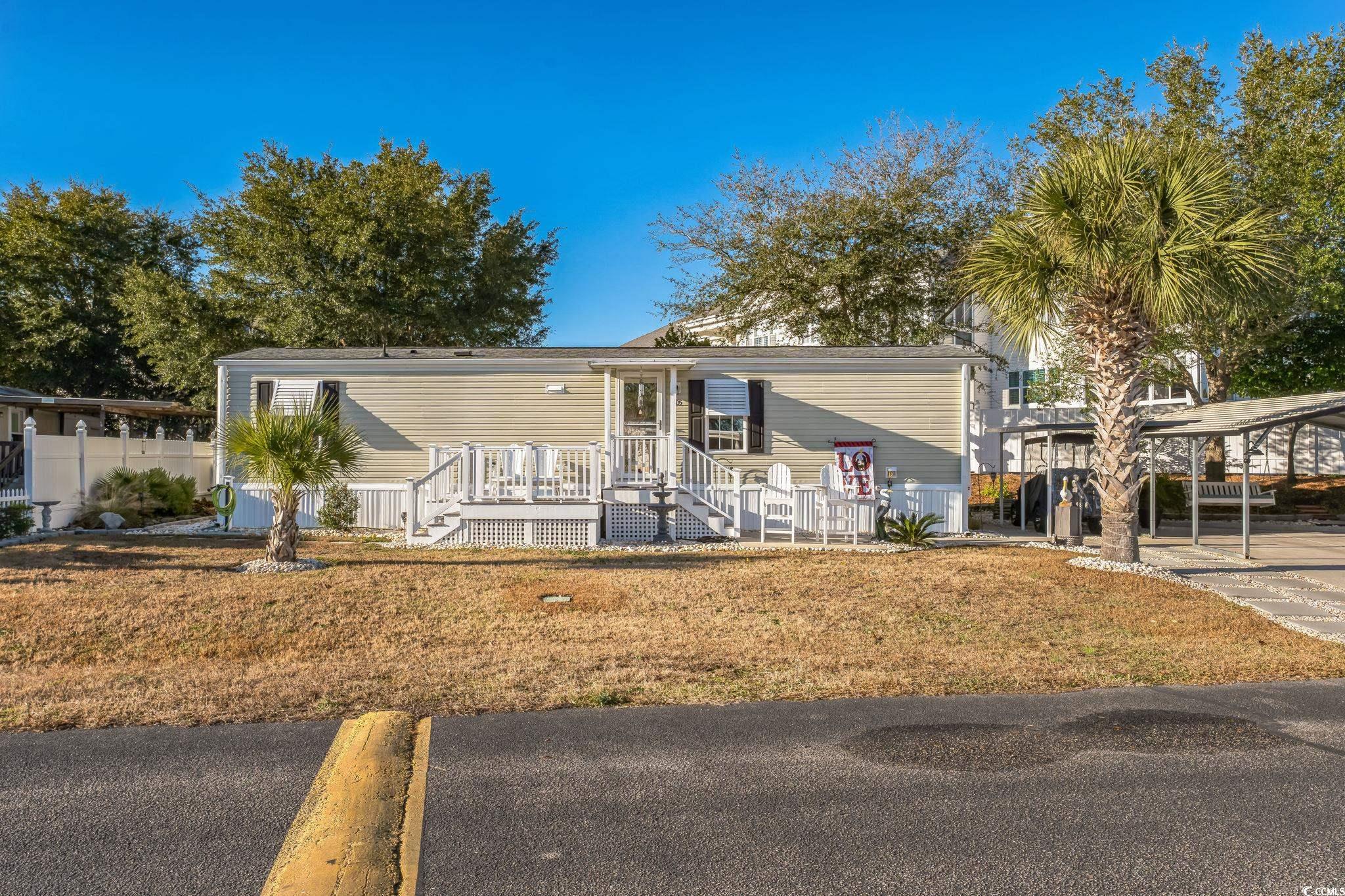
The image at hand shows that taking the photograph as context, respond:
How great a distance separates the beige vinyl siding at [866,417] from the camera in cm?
1581

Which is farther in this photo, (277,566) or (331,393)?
(331,393)

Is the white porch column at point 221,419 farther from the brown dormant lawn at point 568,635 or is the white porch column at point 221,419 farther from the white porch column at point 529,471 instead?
the white porch column at point 529,471

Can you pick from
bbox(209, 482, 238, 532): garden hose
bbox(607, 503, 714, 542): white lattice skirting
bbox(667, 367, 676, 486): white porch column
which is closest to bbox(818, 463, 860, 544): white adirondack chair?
bbox(607, 503, 714, 542): white lattice skirting

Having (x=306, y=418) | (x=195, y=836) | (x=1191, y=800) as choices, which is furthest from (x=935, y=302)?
(x=195, y=836)

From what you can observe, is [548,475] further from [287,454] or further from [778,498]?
[287,454]

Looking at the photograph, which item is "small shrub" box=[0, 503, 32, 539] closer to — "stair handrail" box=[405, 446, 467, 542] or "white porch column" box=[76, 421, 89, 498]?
"white porch column" box=[76, 421, 89, 498]

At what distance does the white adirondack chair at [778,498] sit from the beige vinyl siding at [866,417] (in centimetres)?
121

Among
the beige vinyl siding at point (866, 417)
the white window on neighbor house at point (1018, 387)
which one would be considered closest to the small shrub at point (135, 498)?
the beige vinyl siding at point (866, 417)

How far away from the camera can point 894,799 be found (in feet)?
12.6

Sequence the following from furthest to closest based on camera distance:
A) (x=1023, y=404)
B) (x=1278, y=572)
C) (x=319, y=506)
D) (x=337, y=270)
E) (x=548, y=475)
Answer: (x=1023, y=404), (x=337, y=270), (x=319, y=506), (x=548, y=475), (x=1278, y=572)

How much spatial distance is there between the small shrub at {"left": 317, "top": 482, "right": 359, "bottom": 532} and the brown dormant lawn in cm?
353

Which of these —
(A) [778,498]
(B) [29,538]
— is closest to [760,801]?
(A) [778,498]

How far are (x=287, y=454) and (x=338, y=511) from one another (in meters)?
5.24

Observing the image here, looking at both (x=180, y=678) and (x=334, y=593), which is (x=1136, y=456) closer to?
(x=334, y=593)
